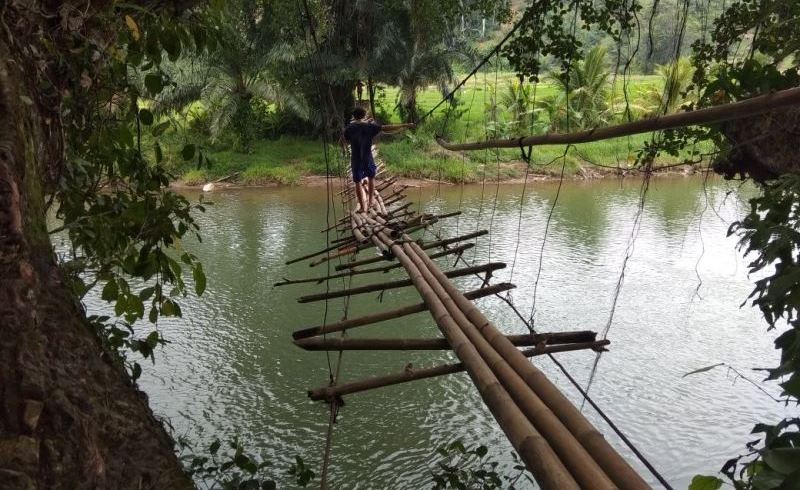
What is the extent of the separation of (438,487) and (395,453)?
0.79 m

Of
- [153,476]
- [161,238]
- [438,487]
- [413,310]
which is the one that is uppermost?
[161,238]

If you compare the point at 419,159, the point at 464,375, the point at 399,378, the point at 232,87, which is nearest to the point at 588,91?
the point at 419,159

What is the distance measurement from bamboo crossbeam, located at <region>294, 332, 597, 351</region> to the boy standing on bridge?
203cm

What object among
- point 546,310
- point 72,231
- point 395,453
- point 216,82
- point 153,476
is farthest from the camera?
point 216,82

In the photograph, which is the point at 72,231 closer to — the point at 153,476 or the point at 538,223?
the point at 153,476

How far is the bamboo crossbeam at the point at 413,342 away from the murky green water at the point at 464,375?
0.48 metres

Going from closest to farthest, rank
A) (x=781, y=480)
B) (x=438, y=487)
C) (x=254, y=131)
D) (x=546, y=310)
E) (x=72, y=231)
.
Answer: (x=781, y=480), (x=72, y=231), (x=438, y=487), (x=546, y=310), (x=254, y=131)

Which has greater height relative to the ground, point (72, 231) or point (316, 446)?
point (72, 231)

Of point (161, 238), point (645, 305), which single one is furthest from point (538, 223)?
point (161, 238)

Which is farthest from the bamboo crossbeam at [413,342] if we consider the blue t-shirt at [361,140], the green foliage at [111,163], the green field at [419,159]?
the green field at [419,159]

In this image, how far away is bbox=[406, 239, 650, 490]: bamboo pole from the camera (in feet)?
2.46

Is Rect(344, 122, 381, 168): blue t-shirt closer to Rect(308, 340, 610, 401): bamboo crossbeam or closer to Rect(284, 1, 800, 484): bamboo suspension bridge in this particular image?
Rect(284, 1, 800, 484): bamboo suspension bridge

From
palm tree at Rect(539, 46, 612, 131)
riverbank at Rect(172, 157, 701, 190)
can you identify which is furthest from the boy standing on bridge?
palm tree at Rect(539, 46, 612, 131)

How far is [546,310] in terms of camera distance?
3898 mm
